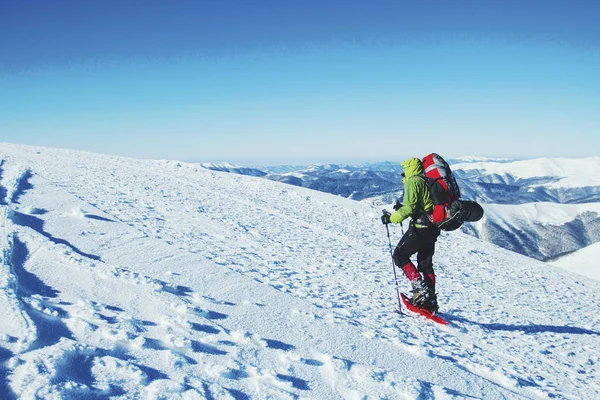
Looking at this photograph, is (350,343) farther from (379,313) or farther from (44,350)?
(44,350)

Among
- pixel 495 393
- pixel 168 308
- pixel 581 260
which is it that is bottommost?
pixel 581 260

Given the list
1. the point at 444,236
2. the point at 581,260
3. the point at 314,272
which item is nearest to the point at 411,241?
the point at 314,272

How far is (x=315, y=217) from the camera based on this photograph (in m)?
16.6

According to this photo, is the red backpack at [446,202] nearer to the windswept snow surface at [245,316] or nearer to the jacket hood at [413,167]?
the jacket hood at [413,167]

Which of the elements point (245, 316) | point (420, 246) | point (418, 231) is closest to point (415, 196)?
point (418, 231)

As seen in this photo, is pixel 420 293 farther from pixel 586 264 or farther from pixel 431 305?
pixel 586 264

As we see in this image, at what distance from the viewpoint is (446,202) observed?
674 centimetres

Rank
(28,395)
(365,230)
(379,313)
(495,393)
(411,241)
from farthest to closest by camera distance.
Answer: (365,230) → (411,241) → (379,313) → (495,393) → (28,395)

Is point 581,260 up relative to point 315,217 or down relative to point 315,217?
down

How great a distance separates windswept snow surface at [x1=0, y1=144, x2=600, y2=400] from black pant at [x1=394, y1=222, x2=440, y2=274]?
3.39 ft

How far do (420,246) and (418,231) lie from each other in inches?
12.7

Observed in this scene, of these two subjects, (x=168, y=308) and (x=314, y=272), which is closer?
(x=168, y=308)

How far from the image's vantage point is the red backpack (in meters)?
6.67

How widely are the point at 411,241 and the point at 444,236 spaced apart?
10.7m
